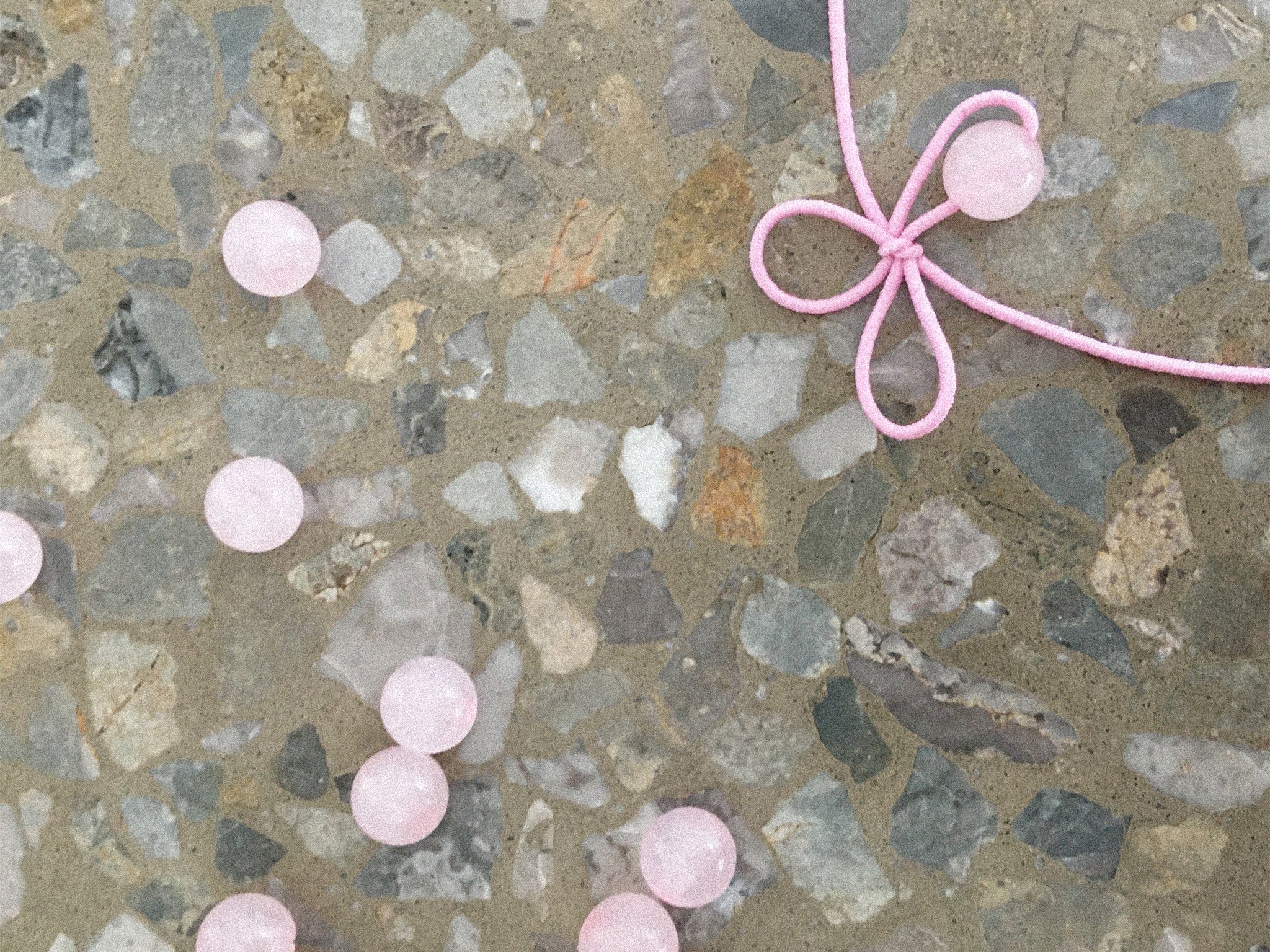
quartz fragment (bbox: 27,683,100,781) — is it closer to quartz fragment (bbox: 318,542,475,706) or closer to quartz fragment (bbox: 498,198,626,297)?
quartz fragment (bbox: 318,542,475,706)

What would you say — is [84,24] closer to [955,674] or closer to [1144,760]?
[955,674]

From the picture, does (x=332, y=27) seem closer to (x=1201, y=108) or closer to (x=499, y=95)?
(x=499, y=95)

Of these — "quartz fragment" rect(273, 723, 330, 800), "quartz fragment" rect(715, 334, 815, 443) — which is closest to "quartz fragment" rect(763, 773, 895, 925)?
"quartz fragment" rect(715, 334, 815, 443)

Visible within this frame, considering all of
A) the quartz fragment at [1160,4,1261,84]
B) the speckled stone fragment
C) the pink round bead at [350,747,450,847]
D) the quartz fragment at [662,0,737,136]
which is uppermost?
the quartz fragment at [1160,4,1261,84]

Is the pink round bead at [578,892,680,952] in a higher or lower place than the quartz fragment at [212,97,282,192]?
lower

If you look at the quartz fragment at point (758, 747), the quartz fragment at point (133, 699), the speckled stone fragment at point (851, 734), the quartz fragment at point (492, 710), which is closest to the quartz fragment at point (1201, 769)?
the speckled stone fragment at point (851, 734)

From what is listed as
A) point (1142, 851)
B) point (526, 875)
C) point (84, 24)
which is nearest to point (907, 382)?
point (1142, 851)
